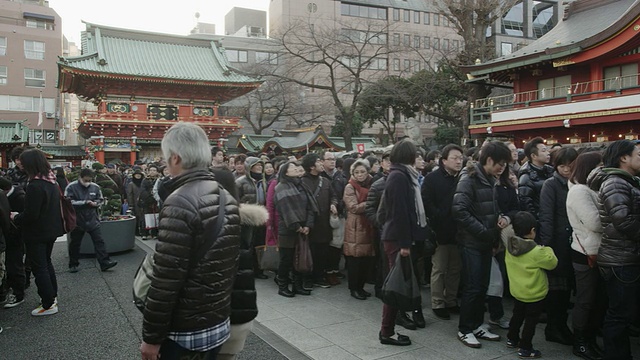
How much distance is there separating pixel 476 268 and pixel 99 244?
5.82 meters

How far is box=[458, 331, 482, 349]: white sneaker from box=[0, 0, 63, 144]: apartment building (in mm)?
40060

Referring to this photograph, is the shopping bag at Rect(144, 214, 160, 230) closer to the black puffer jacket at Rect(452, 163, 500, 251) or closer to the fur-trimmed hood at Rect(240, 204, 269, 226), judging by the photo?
the black puffer jacket at Rect(452, 163, 500, 251)

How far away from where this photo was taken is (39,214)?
4.84 metres

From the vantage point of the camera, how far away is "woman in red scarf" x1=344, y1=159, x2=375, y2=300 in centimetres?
563

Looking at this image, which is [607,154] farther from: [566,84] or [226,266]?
[566,84]

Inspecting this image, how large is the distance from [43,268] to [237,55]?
4125cm

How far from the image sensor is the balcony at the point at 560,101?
16.2 m

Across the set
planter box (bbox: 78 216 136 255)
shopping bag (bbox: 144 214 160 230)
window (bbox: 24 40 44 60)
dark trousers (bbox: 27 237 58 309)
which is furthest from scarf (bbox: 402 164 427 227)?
window (bbox: 24 40 44 60)

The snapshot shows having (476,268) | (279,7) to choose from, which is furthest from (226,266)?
(279,7)

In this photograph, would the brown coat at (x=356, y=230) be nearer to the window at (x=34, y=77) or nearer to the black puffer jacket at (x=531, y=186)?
the black puffer jacket at (x=531, y=186)

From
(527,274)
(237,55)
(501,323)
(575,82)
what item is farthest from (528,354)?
(237,55)

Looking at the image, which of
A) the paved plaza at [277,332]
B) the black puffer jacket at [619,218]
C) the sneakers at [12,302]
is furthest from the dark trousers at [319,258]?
the sneakers at [12,302]

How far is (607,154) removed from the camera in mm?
3658

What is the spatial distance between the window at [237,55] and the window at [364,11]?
11287mm
